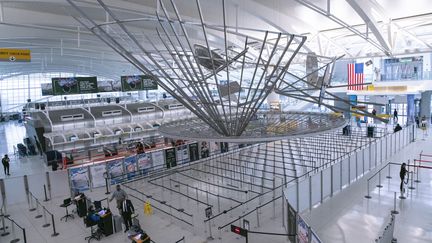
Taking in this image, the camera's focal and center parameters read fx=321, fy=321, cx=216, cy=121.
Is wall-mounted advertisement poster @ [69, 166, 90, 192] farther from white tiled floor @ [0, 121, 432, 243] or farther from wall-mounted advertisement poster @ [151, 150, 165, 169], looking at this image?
Result: wall-mounted advertisement poster @ [151, 150, 165, 169]

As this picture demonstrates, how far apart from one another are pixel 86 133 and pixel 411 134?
25258mm

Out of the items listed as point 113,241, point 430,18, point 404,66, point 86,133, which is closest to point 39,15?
point 86,133

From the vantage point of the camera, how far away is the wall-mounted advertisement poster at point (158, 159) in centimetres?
1838

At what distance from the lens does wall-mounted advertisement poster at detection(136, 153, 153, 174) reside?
1772 cm

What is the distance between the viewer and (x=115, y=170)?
16.7 meters

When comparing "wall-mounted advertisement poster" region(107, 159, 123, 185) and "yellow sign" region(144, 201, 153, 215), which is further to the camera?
"wall-mounted advertisement poster" region(107, 159, 123, 185)

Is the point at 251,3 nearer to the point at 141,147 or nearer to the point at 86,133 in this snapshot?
the point at 141,147

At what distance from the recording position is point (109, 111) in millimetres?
28719

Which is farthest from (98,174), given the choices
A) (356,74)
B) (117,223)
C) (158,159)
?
(356,74)

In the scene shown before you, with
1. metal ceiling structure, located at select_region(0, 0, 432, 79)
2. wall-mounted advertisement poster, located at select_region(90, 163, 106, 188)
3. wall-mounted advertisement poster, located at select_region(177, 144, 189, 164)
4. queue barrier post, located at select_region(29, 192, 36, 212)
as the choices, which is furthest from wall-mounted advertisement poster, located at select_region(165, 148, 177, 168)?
metal ceiling structure, located at select_region(0, 0, 432, 79)

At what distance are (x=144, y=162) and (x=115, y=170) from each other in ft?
5.80

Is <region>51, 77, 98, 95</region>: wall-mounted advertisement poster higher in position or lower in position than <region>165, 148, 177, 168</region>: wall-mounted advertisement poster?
higher

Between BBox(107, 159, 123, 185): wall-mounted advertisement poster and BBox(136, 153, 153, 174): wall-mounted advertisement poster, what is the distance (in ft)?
3.57

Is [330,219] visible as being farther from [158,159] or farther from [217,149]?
[217,149]
